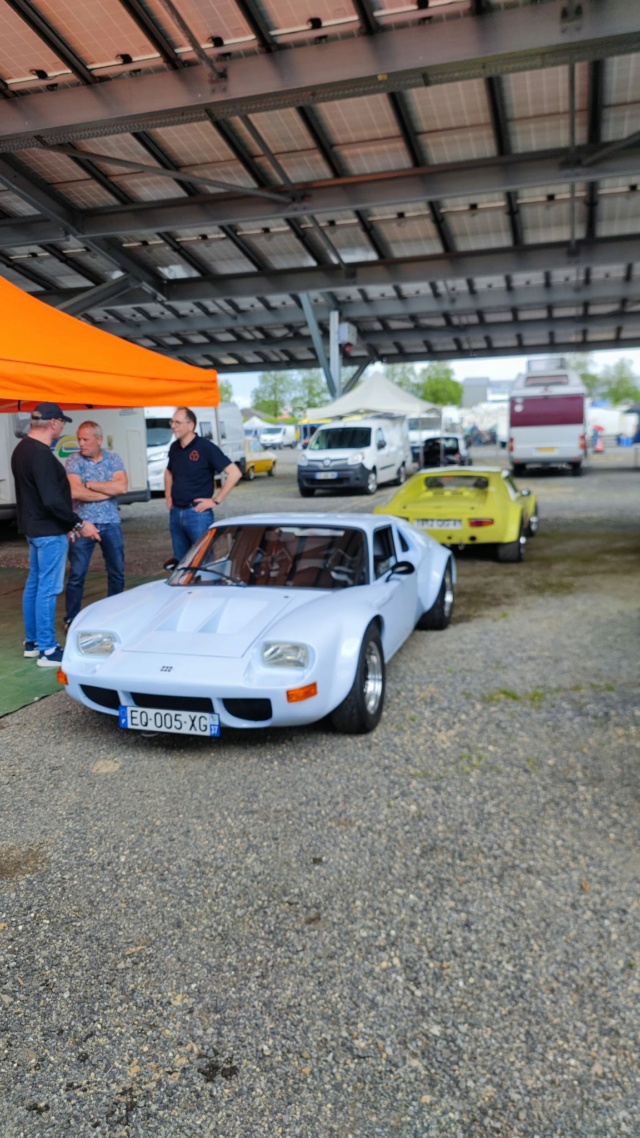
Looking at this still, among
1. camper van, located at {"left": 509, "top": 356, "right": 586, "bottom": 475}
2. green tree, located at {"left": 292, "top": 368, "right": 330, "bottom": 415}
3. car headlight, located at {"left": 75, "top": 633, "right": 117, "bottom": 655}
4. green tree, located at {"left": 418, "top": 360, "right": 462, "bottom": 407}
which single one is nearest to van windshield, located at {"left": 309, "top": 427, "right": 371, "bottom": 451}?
camper van, located at {"left": 509, "top": 356, "right": 586, "bottom": 475}

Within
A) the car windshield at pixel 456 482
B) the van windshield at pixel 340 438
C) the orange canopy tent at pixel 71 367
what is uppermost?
the orange canopy tent at pixel 71 367

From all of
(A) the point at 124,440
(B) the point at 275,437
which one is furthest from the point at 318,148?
(B) the point at 275,437

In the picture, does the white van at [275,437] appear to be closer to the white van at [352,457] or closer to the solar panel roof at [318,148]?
the solar panel roof at [318,148]

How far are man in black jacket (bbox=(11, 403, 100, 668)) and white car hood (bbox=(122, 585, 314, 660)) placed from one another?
4.34ft

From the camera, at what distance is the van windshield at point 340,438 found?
71.8 ft

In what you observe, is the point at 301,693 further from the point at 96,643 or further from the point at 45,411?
the point at 45,411

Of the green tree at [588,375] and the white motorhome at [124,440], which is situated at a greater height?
the green tree at [588,375]

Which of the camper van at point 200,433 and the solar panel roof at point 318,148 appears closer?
the solar panel roof at point 318,148

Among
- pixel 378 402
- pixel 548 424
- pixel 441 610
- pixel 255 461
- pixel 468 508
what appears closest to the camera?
pixel 441 610

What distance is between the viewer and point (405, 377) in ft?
312

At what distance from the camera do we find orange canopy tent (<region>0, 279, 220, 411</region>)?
568 cm

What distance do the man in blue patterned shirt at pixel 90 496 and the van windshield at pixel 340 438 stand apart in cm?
1519

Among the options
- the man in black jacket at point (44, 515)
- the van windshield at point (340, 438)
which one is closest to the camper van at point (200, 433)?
the van windshield at point (340, 438)

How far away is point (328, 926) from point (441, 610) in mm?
4254
